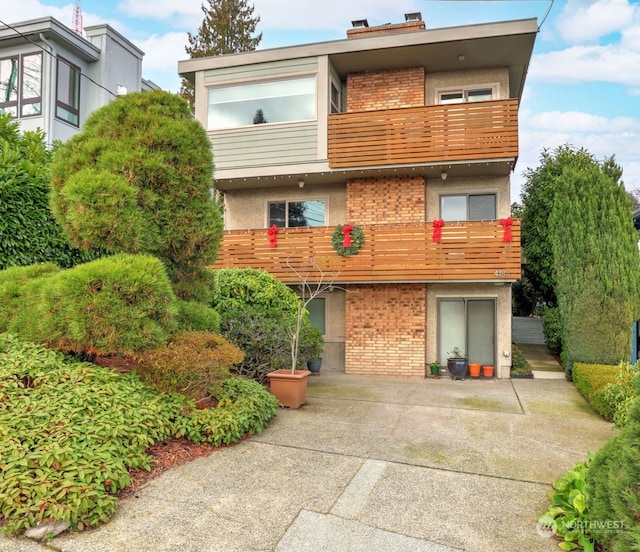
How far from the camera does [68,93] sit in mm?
15758

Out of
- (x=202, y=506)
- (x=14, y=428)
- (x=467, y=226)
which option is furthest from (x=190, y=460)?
(x=467, y=226)

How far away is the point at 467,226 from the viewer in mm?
10195

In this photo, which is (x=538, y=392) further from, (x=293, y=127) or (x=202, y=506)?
(x=293, y=127)

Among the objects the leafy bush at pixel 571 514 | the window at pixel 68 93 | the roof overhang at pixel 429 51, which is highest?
the window at pixel 68 93

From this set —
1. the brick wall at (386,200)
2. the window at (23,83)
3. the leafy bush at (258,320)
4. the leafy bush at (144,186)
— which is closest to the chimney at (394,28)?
the brick wall at (386,200)

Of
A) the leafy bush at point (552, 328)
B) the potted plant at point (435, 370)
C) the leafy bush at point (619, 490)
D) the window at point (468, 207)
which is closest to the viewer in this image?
the leafy bush at point (619, 490)

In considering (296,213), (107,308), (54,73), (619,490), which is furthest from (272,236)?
(54,73)

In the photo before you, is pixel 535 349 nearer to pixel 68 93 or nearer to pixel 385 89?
pixel 385 89

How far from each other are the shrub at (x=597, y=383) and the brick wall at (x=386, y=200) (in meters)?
4.78

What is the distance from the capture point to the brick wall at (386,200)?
11234mm

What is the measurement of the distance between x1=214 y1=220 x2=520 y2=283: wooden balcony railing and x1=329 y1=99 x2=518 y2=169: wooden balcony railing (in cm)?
157

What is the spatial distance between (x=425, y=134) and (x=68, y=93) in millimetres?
12707

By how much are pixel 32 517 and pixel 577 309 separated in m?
10.0

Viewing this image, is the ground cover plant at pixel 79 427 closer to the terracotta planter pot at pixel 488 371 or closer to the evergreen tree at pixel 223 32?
the terracotta planter pot at pixel 488 371
